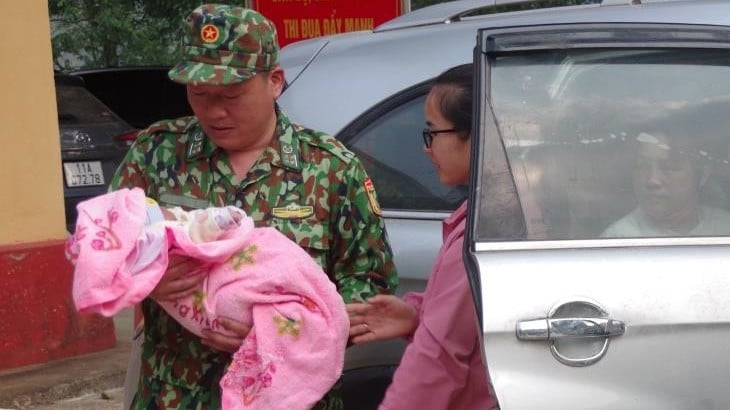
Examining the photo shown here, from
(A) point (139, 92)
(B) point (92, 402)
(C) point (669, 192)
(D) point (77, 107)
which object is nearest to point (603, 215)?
(C) point (669, 192)

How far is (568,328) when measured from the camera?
8.36ft

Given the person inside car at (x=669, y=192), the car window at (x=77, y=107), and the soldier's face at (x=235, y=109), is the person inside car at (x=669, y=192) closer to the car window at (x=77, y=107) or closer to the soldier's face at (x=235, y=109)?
the soldier's face at (x=235, y=109)

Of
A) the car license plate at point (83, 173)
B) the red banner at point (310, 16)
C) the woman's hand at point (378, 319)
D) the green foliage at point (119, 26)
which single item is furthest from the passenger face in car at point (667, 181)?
the green foliage at point (119, 26)

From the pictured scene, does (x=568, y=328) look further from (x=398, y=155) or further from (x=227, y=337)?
(x=398, y=155)

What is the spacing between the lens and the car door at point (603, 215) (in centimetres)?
254

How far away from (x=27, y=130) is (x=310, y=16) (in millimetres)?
2316

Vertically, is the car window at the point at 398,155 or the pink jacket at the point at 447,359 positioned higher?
the car window at the point at 398,155

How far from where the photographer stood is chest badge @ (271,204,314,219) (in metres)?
2.96

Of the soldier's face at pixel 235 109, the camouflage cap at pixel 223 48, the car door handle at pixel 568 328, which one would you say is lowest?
the car door handle at pixel 568 328

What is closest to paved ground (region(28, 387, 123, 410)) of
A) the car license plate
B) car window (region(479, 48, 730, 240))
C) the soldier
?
the car license plate

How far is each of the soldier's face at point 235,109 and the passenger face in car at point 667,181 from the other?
0.89m

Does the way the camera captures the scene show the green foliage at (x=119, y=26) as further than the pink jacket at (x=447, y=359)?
Yes

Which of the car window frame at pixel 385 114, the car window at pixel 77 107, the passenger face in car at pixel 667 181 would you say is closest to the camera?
the passenger face in car at pixel 667 181

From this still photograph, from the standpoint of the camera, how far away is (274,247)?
276 cm
